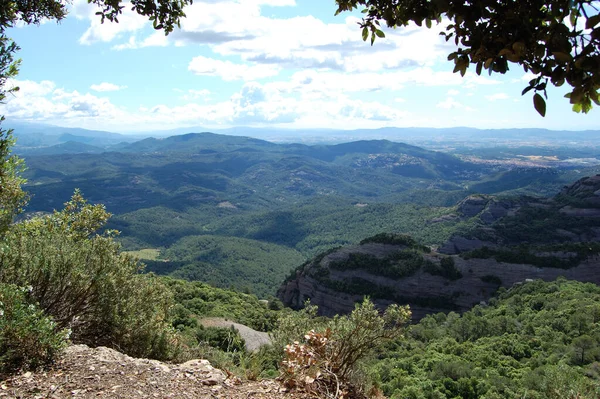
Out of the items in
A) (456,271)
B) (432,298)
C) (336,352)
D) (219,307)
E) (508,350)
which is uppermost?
(336,352)

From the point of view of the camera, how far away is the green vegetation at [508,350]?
51.8 ft

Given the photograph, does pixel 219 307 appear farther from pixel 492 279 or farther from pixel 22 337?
pixel 492 279

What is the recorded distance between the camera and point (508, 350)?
24266 millimetres

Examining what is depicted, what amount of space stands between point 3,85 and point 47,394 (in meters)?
3.98

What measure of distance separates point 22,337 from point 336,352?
4.22 meters

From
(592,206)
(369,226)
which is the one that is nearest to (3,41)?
(592,206)

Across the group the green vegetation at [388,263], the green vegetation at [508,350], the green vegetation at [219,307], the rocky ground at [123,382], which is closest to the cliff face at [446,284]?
the green vegetation at [388,263]

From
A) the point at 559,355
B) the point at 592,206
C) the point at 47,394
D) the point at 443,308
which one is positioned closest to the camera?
the point at 47,394

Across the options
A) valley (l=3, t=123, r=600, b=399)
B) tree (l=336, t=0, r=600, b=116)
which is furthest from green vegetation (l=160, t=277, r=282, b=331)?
tree (l=336, t=0, r=600, b=116)

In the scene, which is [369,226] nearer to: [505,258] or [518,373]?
[505,258]

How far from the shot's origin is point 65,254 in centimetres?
633

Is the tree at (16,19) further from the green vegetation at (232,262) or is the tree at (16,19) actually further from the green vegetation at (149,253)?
the green vegetation at (149,253)

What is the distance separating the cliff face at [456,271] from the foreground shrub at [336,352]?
41944 mm

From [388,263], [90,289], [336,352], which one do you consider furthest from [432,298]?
[90,289]
